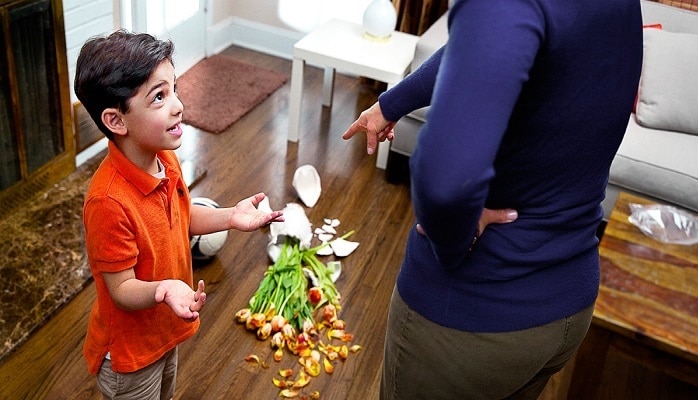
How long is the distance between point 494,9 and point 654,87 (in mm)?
2343

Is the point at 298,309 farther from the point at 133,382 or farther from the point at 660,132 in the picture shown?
the point at 660,132

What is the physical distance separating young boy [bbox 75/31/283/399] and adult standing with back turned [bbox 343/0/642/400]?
355 millimetres

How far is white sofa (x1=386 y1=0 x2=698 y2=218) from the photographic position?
2.65 m

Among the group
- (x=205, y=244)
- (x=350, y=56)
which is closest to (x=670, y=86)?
(x=350, y=56)

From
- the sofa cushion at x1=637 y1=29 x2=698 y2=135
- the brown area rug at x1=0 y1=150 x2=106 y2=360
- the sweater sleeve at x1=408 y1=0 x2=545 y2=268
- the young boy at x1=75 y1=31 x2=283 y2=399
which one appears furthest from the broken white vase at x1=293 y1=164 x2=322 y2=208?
the sweater sleeve at x1=408 y1=0 x2=545 y2=268

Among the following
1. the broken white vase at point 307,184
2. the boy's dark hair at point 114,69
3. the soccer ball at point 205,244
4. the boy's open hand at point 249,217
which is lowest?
the broken white vase at point 307,184

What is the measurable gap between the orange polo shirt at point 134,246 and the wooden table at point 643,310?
1.04 metres

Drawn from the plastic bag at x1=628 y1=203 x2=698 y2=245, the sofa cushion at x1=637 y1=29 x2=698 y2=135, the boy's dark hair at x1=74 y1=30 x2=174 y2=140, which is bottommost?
the plastic bag at x1=628 y1=203 x2=698 y2=245

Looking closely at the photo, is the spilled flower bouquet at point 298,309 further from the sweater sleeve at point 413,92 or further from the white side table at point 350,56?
the sweater sleeve at point 413,92

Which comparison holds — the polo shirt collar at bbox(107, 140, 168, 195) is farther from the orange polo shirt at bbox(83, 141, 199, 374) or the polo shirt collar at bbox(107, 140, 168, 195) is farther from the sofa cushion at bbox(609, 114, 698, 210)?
the sofa cushion at bbox(609, 114, 698, 210)

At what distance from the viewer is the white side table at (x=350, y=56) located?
303 centimetres

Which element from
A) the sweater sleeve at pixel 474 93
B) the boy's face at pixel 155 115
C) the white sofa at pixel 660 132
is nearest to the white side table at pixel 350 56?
the white sofa at pixel 660 132

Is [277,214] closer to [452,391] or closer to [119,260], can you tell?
[119,260]

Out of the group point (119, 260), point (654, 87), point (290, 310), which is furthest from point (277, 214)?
point (654, 87)
